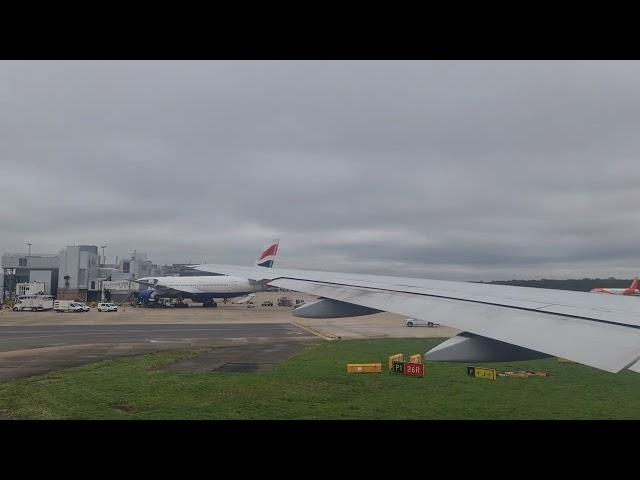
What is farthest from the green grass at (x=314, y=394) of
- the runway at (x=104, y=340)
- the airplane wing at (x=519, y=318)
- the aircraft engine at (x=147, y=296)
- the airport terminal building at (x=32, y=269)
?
the airport terminal building at (x=32, y=269)

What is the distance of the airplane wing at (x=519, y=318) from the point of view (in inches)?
133

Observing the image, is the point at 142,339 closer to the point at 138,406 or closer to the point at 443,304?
the point at 138,406

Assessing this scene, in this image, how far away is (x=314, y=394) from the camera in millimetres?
15289

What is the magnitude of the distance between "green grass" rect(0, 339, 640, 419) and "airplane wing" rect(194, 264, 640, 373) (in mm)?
6620

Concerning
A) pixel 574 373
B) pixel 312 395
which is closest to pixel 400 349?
pixel 574 373

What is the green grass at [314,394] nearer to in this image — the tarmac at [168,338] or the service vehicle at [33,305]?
the tarmac at [168,338]

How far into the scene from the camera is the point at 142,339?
30906 millimetres

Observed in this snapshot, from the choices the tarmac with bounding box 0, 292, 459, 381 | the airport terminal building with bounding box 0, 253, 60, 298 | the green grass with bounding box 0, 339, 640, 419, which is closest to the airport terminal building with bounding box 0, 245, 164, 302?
the airport terminal building with bounding box 0, 253, 60, 298

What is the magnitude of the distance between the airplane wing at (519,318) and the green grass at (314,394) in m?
6.62

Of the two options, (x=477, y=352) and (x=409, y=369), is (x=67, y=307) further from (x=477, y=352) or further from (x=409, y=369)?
(x=477, y=352)

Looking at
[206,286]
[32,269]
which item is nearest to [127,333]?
[206,286]
